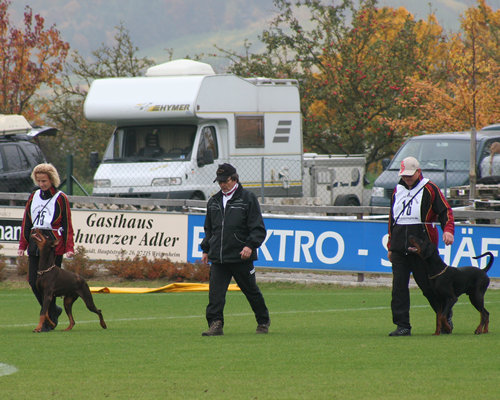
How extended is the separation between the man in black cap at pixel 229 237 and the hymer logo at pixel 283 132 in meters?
12.8

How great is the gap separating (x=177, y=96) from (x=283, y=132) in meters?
3.12

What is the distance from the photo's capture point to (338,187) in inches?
961

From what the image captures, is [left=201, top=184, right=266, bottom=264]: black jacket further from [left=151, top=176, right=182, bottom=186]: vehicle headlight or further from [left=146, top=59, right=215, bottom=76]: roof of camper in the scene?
[left=146, top=59, right=215, bottom=76]: roof of camper

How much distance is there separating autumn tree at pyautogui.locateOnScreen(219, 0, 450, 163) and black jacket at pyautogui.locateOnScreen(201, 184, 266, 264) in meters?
21.6

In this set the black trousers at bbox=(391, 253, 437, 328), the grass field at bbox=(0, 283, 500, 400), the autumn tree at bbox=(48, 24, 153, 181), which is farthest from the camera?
the autumn tree at bbox=(48, 24, 153, 181)

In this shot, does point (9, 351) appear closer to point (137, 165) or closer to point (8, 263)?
point (8, 263)

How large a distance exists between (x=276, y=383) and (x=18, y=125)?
18.1 m

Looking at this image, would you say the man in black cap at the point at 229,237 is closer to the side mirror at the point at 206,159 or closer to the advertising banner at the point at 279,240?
the advertising banner at the point at 279,240

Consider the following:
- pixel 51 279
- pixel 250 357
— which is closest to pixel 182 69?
pixel 51 279

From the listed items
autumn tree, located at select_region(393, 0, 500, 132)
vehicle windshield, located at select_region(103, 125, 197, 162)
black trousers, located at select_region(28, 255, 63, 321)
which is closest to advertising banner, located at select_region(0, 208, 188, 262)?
vehicle windshield, located at select_region(103, 125, 197, 162)

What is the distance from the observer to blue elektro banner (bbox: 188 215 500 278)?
50.9 ft

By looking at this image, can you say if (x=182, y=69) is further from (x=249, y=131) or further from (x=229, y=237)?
(x=229, y=237)

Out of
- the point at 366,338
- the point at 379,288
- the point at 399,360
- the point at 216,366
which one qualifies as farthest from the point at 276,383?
the point at 379,288

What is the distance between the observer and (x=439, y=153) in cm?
2016
